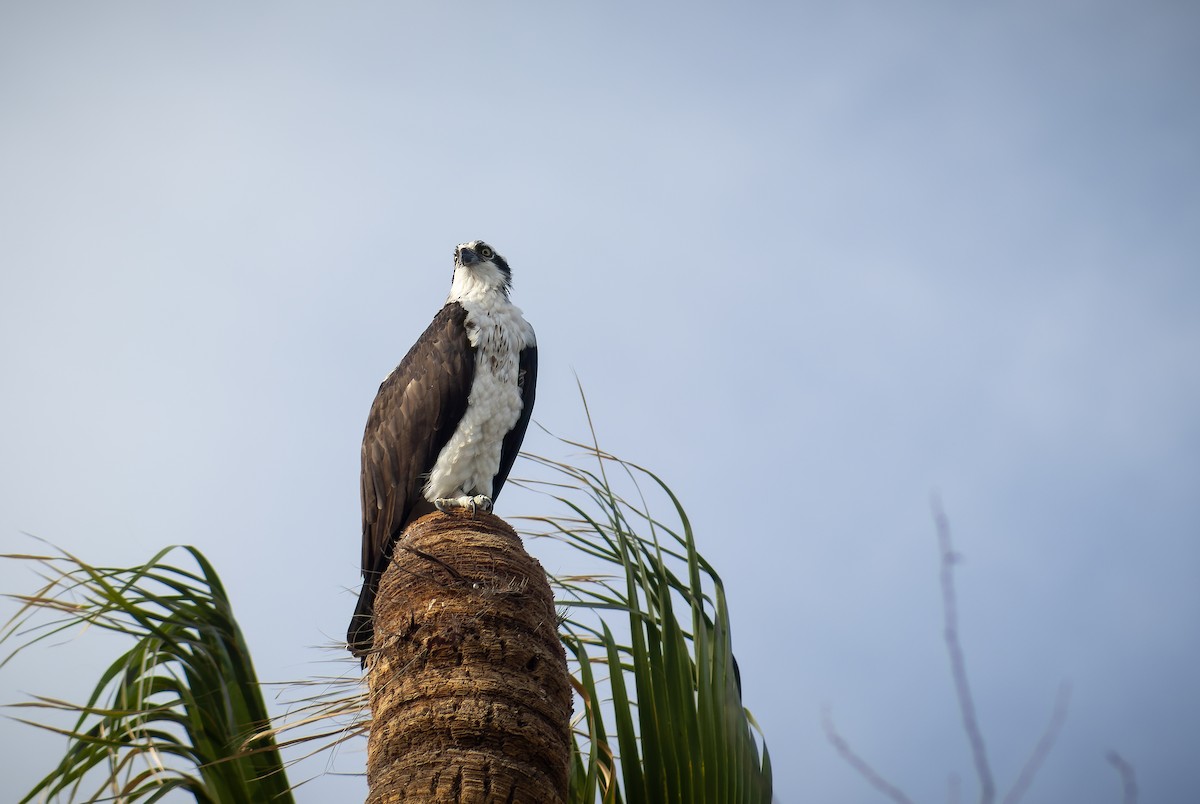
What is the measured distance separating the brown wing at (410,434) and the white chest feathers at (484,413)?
→ 0.06 metres

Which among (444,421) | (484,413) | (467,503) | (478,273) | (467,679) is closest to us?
(467,679)

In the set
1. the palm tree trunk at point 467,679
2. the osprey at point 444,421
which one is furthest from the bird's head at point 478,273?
→ the palm tree trunk at point 467,679

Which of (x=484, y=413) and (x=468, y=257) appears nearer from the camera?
(x=484, y=413)

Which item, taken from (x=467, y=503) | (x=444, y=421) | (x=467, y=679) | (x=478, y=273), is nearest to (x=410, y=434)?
(x=444, y=421)

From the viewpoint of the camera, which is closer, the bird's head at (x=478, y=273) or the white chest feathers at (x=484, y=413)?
the white chest feathers at (x=484, y=413)

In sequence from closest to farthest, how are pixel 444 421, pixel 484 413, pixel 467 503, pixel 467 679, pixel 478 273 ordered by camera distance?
pixel 467 679
pixel 467 503
pixel 444 421
pixel 484 413
pixel 478 273

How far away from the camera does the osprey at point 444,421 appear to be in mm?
6168

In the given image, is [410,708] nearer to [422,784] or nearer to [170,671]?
[422,784]

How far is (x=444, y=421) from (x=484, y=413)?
25 cm

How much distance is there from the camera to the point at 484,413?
20.7 ft

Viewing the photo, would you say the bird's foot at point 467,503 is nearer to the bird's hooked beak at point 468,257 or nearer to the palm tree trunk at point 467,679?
the palm tree trunk at point 467,679

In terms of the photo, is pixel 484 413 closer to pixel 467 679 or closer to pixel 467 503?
pixel 467 503

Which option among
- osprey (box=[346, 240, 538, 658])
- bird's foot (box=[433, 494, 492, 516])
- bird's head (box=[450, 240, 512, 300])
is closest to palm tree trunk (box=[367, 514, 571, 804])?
bird's foot (box=[433, 494, 492, 516])

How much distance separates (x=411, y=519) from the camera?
6172mm
